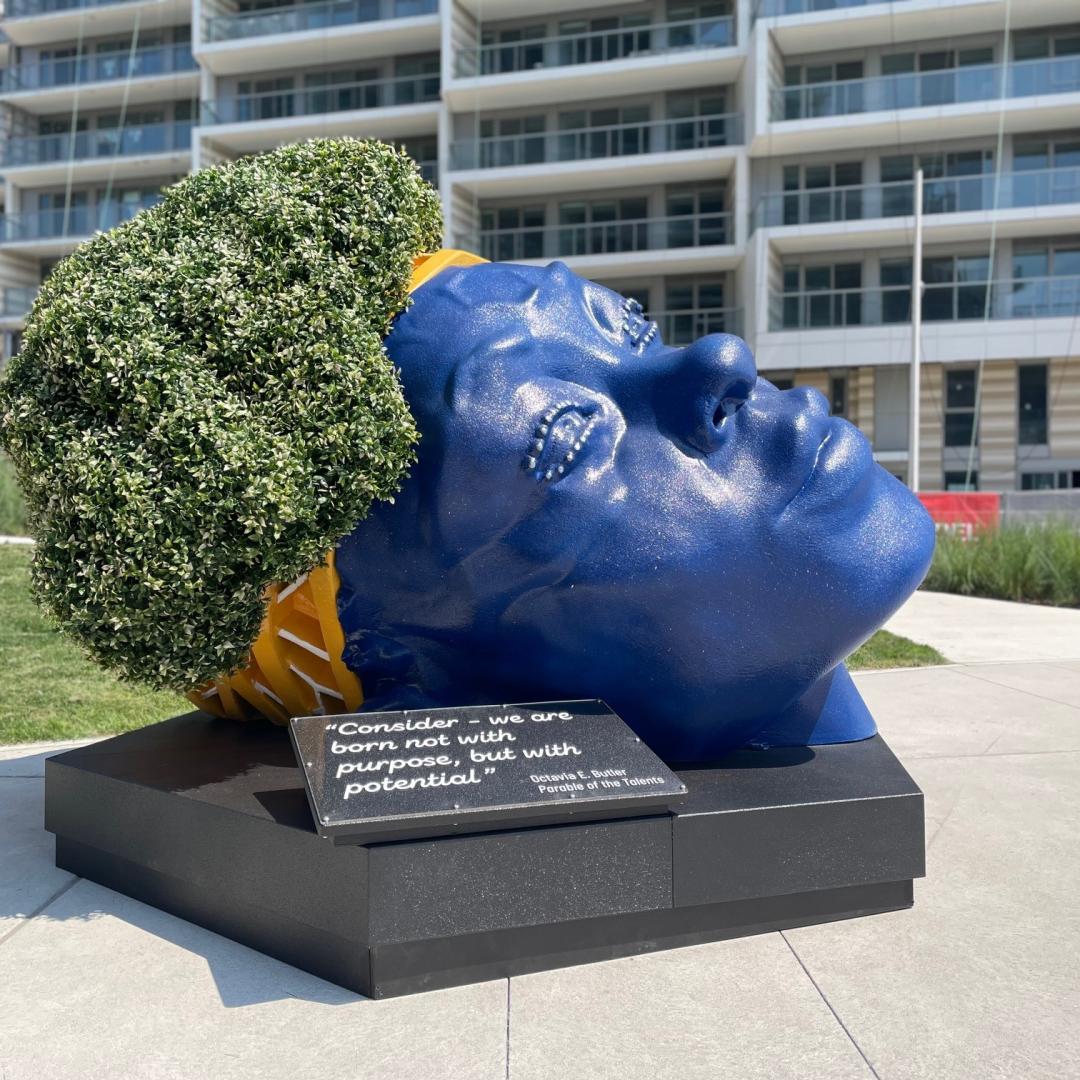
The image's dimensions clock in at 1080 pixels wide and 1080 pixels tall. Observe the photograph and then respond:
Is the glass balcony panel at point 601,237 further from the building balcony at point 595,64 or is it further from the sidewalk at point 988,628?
the sidewalk at point 988,628

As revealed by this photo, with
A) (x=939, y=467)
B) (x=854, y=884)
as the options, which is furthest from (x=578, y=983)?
(x=939, y=467)

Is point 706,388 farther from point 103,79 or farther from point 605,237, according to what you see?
point 103,79

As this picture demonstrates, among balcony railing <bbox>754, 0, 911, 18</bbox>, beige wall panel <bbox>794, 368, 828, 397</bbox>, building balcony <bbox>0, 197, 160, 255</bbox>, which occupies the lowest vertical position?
beige wall panel <bbox>794, 368, 828, 397</bbox>

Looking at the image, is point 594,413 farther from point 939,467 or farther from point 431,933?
point 939,467

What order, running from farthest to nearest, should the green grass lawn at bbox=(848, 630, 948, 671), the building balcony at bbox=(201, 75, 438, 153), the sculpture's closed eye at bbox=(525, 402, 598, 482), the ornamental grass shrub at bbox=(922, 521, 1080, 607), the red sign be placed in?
the building balcony at bbox=(201, 75, 438, 153) < the red sign < the ornamental grass shrub at bbox=(922, 521, 1080, 607) < the green grass lawn at bbox=(848, 630, 948, 671) < the sculpture's closed eye at bbox=(525, 402, 598, 482)

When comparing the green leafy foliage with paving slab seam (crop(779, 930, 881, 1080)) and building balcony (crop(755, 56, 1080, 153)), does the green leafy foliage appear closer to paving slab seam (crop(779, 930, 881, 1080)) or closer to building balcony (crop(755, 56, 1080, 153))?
paving slab seam (crop(779, 930, 881, 1080))

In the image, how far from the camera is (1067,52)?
83.9ft

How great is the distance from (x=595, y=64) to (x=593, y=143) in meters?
1.83

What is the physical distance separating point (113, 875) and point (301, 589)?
3.71 ft

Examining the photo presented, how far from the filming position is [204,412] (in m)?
2.79

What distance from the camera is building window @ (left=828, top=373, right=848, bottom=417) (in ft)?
85.0

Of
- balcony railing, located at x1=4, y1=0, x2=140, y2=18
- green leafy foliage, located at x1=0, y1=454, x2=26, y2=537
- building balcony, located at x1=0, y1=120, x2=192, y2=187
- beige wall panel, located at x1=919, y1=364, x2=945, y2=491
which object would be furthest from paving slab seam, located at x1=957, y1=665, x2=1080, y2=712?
balcony railing, located at x1=4, y1=0, x2=140, y2=18

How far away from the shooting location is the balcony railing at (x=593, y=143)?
26.9 meters

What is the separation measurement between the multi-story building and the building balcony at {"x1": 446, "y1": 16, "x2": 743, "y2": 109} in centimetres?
7
